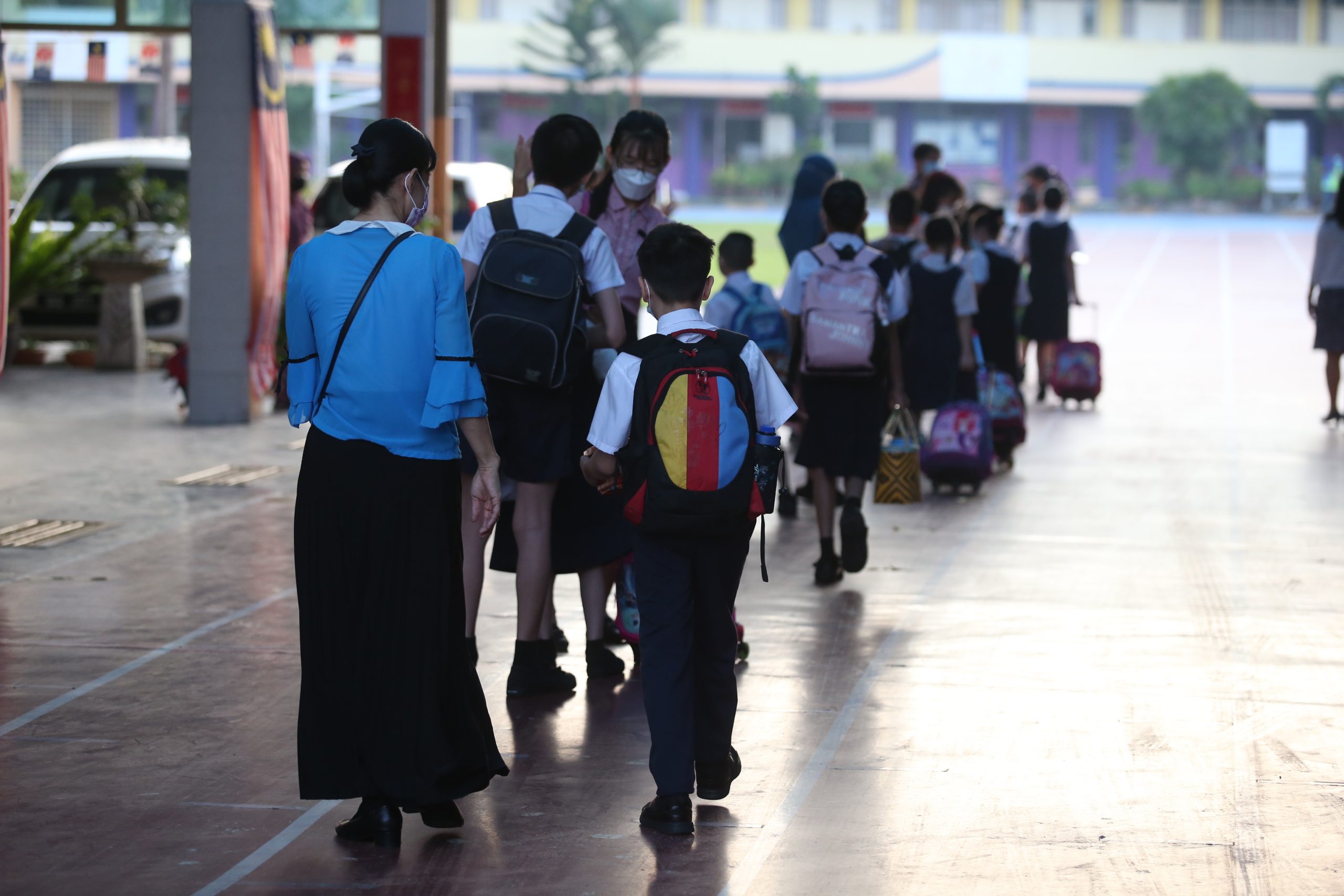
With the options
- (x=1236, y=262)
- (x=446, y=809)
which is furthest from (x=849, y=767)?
(x=1236, y=262)

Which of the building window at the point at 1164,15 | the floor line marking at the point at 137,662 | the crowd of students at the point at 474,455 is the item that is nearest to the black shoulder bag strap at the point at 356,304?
the crowd of students at the point at 474,455

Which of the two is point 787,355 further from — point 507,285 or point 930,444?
point 507,285

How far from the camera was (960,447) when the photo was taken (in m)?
9.78

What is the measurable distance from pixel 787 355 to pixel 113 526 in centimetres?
347

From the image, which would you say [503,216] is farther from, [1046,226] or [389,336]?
[1046,226]

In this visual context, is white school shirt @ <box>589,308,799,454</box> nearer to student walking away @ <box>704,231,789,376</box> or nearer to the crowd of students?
the crowd of students

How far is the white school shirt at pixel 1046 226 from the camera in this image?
46.3 feet

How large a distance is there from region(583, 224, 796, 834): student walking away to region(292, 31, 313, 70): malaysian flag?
1026cm

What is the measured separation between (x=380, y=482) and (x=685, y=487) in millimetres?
748

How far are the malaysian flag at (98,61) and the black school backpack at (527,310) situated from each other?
33.9 feet

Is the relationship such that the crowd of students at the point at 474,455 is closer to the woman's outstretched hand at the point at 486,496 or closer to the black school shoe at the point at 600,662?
the woman's outstretched hand at the point at 486,496

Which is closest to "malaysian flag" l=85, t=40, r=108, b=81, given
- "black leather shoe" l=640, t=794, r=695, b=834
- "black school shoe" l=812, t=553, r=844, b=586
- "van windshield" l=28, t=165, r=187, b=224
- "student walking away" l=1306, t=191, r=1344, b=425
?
"van windshield" l=28, t=165, r=187, b=224

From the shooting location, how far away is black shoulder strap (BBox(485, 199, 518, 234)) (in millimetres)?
5438

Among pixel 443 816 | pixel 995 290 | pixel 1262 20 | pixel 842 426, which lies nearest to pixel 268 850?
pixel 443 816
